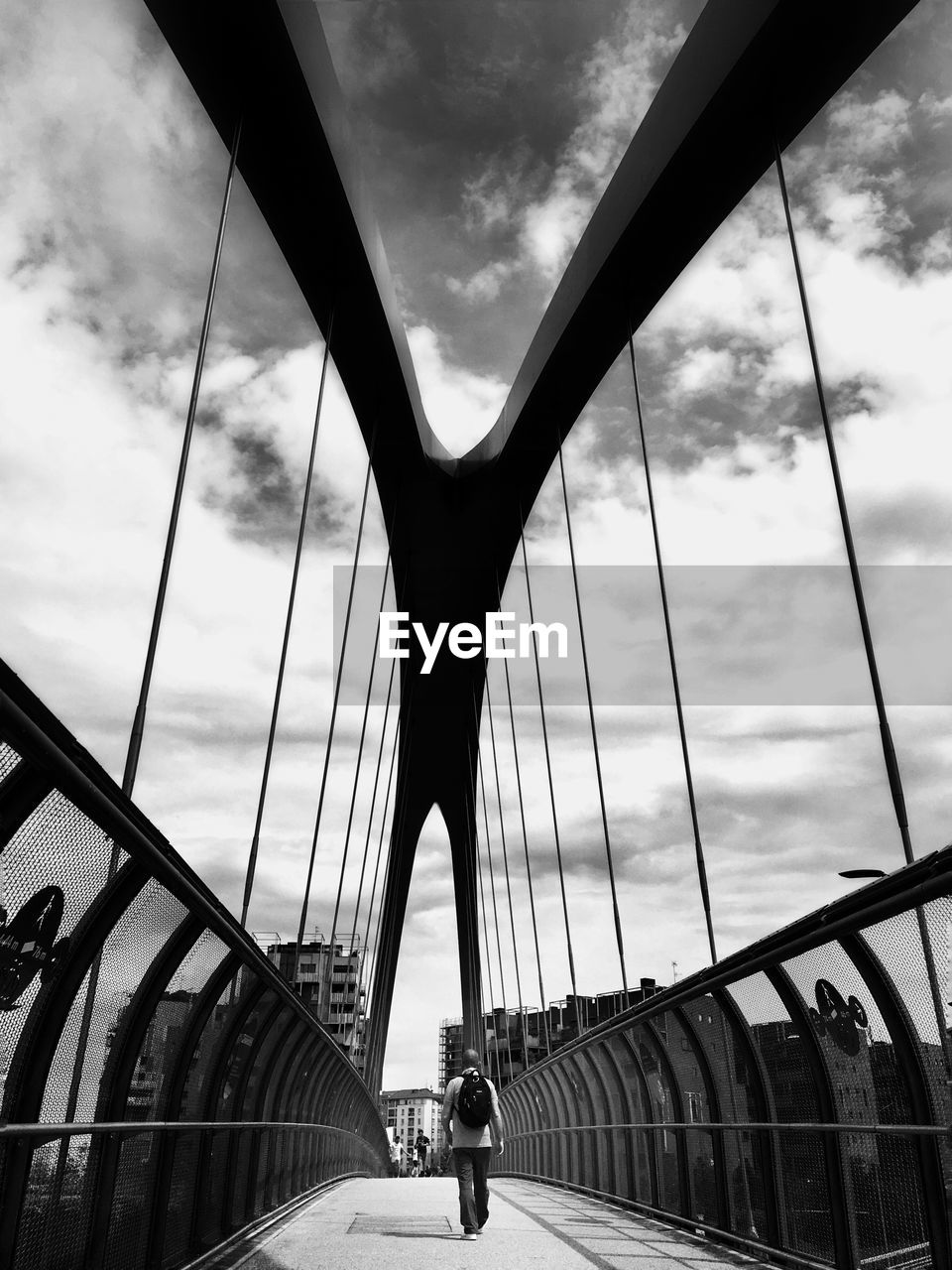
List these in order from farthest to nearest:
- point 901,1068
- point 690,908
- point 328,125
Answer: point 690,908
point 328,125
point 901,1068

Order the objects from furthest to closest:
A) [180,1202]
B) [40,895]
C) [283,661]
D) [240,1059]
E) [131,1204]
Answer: [283,661] < [240,1059] < [180,1202] < [131,1204] < [40,895]

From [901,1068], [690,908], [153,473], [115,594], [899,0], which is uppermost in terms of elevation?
[899,0]

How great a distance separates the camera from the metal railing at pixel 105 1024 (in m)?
2.83

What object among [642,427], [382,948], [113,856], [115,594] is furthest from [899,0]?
[382,948]

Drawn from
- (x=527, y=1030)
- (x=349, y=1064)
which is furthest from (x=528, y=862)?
(x=527, y=1030)

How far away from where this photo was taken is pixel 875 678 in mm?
6430

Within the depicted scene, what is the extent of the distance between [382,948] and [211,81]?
3427cm

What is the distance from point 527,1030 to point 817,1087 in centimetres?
4565

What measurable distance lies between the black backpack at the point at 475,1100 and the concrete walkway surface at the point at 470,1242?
0.66m

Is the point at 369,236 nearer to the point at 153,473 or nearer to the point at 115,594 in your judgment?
the point at 153,473

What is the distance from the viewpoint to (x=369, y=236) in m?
13.5

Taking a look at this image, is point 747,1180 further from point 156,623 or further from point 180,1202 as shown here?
point 156,623

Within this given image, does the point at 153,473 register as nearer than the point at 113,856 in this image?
No

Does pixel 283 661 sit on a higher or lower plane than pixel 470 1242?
higher
